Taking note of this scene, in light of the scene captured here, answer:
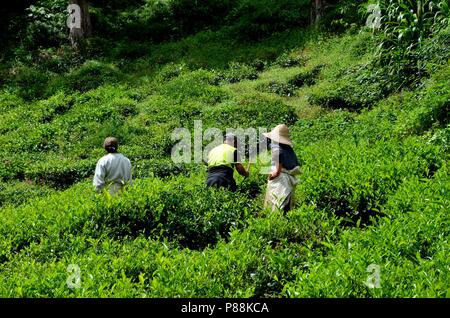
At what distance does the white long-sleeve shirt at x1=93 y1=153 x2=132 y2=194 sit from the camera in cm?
921

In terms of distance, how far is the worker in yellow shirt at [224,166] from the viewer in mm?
9188

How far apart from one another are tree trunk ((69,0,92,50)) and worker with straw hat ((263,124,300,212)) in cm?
1603

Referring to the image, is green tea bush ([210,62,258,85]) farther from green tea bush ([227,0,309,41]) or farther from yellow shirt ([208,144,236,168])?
yellow shirt ([208,144,236,168])

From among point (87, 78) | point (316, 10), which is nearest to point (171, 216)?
point (87, 78)

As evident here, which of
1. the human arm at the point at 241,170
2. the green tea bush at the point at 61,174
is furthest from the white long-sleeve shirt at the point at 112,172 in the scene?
the green tea bush at the point at 61,174

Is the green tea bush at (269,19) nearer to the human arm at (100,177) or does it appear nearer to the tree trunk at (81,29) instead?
the tree trunk at (81,29)

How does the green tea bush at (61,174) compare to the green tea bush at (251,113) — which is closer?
the green tea bush at (61,174)

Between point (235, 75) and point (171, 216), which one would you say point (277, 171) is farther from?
point (235, 75)

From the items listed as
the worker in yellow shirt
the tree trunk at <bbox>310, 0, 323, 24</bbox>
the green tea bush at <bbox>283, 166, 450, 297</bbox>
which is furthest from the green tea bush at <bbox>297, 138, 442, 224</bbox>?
the tree trunk at <bbox>310, 0, 323, 24</bbox>

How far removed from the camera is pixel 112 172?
926cm

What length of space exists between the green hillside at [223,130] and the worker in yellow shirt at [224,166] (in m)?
0.37

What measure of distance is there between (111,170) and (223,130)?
6330mm

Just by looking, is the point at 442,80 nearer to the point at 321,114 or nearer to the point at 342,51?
the point at 321,114
